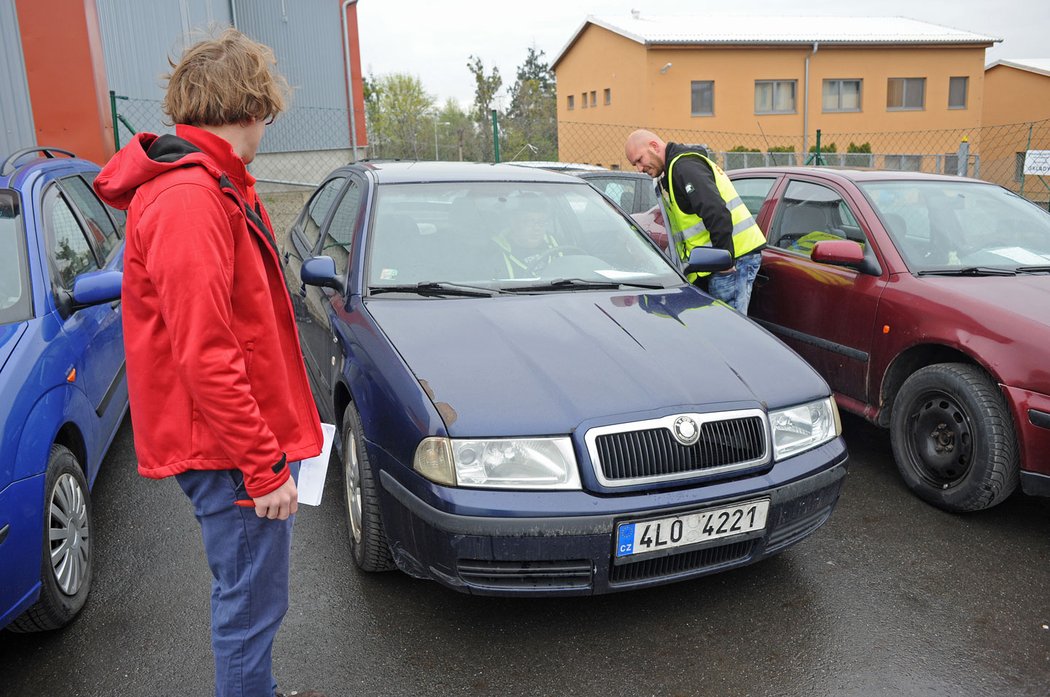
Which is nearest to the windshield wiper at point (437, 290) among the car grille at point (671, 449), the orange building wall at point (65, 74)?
the car grille at point (671, 449)

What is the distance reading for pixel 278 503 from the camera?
1803mm

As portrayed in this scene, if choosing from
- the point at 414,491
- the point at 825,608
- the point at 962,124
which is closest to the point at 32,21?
the point at 414,491

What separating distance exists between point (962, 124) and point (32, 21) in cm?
3215

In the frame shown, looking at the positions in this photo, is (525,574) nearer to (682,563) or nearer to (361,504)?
(682,563)

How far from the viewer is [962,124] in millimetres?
31109

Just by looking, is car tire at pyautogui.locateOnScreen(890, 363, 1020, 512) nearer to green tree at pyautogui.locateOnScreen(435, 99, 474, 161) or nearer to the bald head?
the bald head

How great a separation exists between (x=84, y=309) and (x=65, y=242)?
19.4 inches

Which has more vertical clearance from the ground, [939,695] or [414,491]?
[414,491]

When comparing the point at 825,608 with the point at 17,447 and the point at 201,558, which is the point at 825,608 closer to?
the point at 201,558

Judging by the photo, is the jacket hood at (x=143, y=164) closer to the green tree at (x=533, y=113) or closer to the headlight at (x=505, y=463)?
the headlight at (x=505, y=463)

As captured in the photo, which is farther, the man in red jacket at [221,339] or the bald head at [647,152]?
the bald head at [647,152]

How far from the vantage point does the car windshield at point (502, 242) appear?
353 centimetres

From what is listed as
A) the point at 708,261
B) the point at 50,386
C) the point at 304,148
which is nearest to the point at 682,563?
the point at 708,261

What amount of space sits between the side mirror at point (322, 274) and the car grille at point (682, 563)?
1.74 metres
